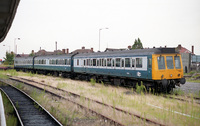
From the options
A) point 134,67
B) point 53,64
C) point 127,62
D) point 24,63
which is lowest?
point 134,67

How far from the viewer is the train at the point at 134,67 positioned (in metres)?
14.7

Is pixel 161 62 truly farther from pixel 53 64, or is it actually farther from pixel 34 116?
pixel 53 64

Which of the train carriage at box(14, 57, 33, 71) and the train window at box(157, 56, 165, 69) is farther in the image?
the train carriage at box(14, 57, 33, 71)

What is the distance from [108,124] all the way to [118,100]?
13.7 feet

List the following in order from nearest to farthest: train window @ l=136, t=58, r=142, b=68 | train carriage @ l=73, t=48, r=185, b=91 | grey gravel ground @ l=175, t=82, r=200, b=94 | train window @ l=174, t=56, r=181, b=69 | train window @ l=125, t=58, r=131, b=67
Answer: train carriage @ l=73, t=48, r=185, b=91 → train window @ l=174, t=56, r=181, b=69 → train window @ l=136, t=58, r=142, b=68 → grey gravel ground @ l=175, t=82, r=200, b=94 → train window @ l=125, t=58, r=131, b=67

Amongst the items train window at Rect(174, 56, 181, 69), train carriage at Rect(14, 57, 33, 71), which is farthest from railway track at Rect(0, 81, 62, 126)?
train carriage at Rect(14, 57, 33, 71)

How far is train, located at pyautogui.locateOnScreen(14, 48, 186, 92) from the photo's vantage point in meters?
14.7

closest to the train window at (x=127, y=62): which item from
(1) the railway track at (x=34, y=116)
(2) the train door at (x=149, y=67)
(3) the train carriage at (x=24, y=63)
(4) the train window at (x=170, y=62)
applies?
(2) the train door at (x=149, y=67)

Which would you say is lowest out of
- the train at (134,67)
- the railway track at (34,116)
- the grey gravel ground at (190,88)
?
the railway track at (34,116)

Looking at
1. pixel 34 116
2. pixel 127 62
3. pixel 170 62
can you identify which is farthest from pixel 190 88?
pixel 34 116

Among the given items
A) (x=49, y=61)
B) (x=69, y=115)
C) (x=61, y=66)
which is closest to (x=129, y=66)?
(x=69, y=115)

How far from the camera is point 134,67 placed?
53.5ft

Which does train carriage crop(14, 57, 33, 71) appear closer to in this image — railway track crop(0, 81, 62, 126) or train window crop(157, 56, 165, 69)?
railway track crop(0, 81, 62, 126)

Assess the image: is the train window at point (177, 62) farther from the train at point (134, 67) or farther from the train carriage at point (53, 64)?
the train carriage at point (53, 64)
